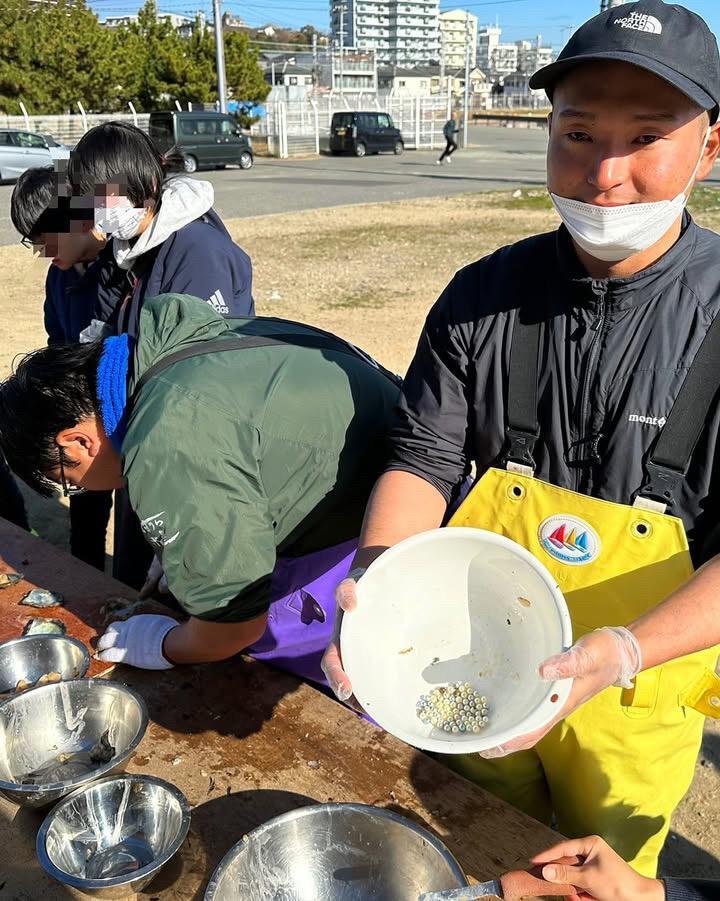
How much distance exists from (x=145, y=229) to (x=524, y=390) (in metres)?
2.08

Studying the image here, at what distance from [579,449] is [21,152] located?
22.1 meters

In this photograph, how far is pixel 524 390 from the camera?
1702 millimetres

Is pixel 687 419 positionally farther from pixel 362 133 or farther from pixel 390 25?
pixel 390 25

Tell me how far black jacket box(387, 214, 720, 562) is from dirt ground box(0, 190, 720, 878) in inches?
70.1

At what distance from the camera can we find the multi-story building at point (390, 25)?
136000 millimetres

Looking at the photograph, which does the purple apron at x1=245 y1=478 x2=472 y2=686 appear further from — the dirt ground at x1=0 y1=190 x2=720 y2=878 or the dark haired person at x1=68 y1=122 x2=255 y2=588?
the dirt ground at x1=0 y1=190 x2=720 y2=878

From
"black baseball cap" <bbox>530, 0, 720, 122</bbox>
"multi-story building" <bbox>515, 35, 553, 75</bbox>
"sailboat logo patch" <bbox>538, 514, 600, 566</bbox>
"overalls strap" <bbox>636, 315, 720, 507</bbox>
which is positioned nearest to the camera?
"black baseball cap" <bbox>530, 0, 720, 122</bbox>

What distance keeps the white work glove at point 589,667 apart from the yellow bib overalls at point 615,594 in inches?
11.3

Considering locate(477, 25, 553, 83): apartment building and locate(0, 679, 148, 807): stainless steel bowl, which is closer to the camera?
locate(0, 679, 148, 807): stainless steel bowl

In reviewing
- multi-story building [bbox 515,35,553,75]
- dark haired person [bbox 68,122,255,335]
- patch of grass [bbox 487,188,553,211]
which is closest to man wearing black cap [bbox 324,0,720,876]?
dark haired person [bbox 68,122,255,335]

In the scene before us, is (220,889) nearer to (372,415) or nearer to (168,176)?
(372,415)

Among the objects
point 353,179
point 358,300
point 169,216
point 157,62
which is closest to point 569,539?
point 169,216

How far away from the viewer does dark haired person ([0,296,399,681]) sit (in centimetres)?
179

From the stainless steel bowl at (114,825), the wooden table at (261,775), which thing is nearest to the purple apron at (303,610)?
the wooden table at (261,775)
